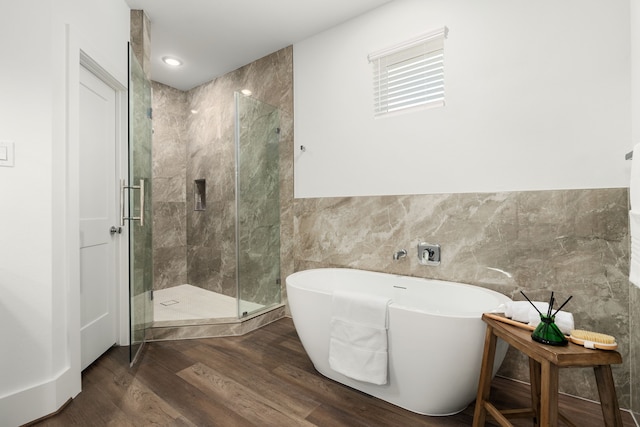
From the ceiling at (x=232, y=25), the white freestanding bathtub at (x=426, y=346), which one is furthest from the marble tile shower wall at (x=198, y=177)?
the white freestanding bathtub at (x=426, y=346)

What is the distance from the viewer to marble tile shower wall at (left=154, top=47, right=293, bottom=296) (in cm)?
384

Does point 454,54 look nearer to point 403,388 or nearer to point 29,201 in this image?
point 403,388

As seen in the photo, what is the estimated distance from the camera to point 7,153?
1581mm

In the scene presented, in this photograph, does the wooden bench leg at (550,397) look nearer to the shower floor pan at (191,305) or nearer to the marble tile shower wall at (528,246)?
the marble tile shower wall at (528,246)

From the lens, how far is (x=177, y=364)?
2.19 metres

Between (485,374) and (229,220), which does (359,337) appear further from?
(229,220)

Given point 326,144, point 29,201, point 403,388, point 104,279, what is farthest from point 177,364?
point 326,144

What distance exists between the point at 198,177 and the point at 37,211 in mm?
2594

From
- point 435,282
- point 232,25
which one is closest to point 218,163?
point 232,25

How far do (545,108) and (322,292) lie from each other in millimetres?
1774

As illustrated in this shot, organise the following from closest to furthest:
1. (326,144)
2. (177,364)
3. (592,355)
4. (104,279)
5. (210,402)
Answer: (592,355) → (210,402) → (177,364) → (104,279) → (326,144)

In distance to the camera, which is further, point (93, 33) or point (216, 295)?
point (216, 295)

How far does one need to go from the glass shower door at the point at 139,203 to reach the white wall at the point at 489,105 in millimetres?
1444

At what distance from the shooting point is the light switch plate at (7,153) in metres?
1.57
